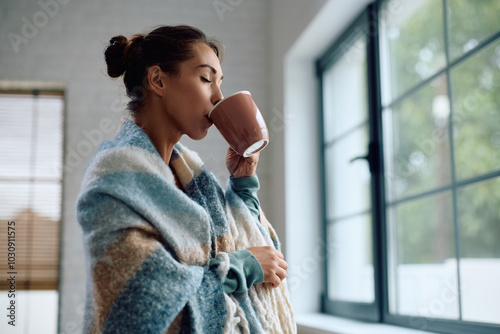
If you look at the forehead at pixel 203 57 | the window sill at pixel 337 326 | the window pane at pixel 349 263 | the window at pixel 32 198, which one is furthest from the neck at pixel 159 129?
the window at pixel 32 198

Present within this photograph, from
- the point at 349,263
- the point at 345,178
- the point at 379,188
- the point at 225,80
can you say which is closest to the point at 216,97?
the point at 379,188

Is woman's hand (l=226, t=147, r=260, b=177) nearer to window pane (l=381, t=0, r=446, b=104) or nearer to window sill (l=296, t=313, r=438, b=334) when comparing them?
window sill (l=296, t=313, r=438, b=334)

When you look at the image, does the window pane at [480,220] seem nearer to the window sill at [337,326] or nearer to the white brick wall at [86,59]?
the white brick wall at [86,59]

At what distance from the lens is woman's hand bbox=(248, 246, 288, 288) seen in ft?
3.32

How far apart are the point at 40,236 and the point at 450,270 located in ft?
8.59

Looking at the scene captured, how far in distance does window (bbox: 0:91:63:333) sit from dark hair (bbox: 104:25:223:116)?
7.00ft

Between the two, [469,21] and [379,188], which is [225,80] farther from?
[469,21]

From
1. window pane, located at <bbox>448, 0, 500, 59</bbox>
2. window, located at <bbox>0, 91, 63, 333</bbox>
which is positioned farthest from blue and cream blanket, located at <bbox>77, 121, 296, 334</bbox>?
window pane, located at <bbox>448, 0, 500, 59</bbox>

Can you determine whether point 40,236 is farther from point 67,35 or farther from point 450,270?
point 450,270

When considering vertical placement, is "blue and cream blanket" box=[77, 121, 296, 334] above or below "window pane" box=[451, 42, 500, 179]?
below

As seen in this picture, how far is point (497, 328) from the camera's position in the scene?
1.49 m

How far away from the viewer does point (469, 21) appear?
7.33 metres

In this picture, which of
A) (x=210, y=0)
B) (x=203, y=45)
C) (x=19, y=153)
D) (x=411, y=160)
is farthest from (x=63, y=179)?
(x=411, y=160)

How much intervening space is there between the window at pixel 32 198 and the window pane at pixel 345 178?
4.77 feet
